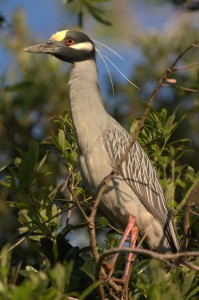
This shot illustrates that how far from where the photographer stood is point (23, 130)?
5211 millimetres

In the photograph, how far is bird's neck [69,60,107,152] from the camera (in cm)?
404

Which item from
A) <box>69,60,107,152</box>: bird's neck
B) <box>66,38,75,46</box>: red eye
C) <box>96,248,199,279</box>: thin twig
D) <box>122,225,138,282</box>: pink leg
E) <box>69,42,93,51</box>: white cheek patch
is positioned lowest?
<box>122,225,138,282</box>: pink leg

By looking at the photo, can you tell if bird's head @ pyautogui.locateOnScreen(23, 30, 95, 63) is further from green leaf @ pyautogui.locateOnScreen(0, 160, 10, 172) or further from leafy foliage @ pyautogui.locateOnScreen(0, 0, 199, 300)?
green leaf @ pyautogui.locateOnScreen(0, 160, 10, 172)

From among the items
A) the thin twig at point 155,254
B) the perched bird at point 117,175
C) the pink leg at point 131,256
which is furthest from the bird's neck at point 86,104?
the thin twig at point 155,254

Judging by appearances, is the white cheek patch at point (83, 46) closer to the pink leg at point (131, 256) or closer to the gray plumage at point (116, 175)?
the gray plumage at point (116, 175)

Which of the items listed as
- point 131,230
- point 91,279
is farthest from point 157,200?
point 91,279

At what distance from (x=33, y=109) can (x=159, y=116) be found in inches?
73.2

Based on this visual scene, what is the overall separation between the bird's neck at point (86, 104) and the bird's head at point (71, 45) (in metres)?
0.06

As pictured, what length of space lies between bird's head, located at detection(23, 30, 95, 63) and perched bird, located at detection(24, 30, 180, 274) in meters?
0.07

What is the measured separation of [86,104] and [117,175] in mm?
515

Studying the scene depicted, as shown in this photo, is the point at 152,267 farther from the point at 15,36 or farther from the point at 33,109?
the point at 15,36

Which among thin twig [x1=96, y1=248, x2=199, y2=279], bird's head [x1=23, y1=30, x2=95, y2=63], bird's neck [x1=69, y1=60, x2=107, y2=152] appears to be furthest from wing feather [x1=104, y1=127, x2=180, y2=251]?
thin twig [x1=96, y1=248, x2=199, y2=279]

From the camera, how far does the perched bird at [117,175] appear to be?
3941mm

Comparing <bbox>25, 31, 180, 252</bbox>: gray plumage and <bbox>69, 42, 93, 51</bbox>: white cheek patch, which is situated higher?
<bbox>69, 42, 93, 51</bbox>: white cheek patch
